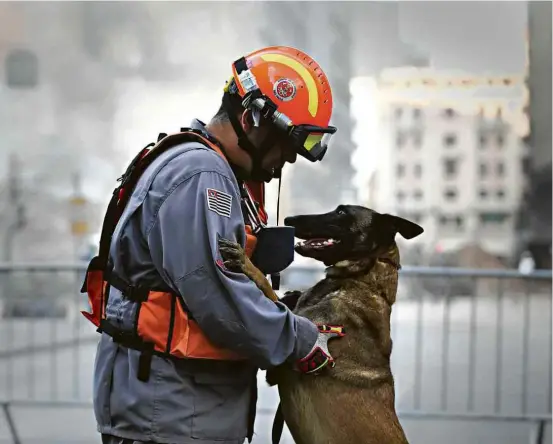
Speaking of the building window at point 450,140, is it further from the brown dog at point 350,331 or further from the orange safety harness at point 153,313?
the orange safety harness at point 153,313

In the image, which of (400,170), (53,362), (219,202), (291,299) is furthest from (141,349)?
(400,170)

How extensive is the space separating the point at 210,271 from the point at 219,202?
17cm

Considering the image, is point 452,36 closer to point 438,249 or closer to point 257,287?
point 438,249

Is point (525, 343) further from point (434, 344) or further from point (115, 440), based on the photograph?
point (115, 440)

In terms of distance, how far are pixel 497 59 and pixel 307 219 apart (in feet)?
18.5

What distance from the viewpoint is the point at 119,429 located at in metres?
2.23

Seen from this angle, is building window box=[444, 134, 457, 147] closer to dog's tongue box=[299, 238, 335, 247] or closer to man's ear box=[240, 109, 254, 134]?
dog's tongue box=[299, 238, 335, 247]

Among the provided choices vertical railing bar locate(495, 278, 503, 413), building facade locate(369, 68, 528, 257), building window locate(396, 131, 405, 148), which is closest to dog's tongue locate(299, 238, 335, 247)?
vertical railing bar locate(495, 278, 503, 413)

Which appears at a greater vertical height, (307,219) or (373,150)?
(373,150)

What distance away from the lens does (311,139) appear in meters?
2.40

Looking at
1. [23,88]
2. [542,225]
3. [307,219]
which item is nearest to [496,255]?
[542,225]

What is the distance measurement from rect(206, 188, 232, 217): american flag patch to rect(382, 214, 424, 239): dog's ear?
0.84m

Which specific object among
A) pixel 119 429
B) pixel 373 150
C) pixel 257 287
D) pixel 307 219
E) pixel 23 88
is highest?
pixel 23 88

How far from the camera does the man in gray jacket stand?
6.88 ft
